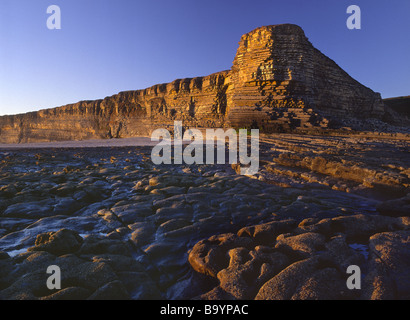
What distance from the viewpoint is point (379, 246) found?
244 cm

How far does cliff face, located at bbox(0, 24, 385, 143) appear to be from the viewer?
15171mm

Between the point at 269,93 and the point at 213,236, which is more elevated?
the point at 269,93

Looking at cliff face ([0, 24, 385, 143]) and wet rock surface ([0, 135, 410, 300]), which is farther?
cliff face ([0, 24, 385, 143])

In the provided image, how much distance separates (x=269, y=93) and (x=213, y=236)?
14.6m

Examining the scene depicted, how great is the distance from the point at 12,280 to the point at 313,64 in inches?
748

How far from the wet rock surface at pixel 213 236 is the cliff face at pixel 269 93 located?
33.4 ft

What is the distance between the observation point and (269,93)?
51.4ft

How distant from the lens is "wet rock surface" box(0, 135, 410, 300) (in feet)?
6.68

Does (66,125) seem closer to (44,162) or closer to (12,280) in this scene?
(44,162)

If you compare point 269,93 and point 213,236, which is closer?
point 213,236

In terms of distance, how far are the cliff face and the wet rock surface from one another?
33.4 ft

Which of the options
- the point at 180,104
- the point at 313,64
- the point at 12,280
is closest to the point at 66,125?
the point at 180,104

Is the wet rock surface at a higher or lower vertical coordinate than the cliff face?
lower

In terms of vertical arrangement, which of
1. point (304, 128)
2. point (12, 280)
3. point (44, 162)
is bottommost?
point (12, 280)
